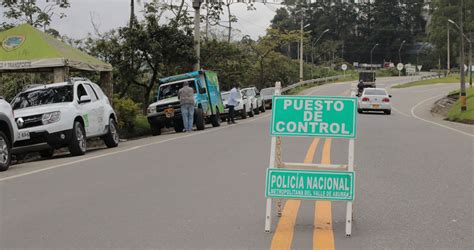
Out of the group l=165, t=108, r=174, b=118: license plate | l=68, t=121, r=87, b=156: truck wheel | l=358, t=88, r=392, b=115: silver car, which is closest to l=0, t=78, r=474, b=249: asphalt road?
l=68, t=121, r=87, b=156: truck wheel

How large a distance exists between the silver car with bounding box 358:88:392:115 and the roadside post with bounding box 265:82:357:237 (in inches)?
1092

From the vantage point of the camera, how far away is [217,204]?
7.49m

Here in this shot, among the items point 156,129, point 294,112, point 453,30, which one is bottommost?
point 156,129

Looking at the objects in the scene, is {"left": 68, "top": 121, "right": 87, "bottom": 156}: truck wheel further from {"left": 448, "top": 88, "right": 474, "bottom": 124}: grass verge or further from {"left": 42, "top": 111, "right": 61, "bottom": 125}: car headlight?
{"left": 448, "top": 88, "right": 474, "bottom": 124}: grass verge

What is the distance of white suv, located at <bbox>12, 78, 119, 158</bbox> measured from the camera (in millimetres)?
13383

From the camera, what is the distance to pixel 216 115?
24.4 metres

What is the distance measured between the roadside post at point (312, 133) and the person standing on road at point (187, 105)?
583 inches

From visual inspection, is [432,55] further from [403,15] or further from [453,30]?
[453,30]

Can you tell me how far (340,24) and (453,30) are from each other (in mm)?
37269

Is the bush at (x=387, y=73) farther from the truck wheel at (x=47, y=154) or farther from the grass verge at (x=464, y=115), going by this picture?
the truck wheel at (x=47, y=154)

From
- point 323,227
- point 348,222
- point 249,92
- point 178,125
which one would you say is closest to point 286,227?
point 323,227

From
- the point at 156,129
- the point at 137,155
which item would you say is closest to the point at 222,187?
the point at 137,155

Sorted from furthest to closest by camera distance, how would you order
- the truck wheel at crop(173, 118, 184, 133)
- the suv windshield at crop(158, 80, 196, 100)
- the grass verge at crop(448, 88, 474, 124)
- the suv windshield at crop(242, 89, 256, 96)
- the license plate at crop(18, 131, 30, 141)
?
the suv windshield at crop(242, 89, 256, 96) < the grass verge at crop(448, 88, 474, 124) < the suv windshield at crop(158, 80, 196, 100) < the truck wheel at crop(173, 118, 184, 133) < the license plate at crop(18, 131, 30, 141)

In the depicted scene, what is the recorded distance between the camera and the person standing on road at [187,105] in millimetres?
20609
